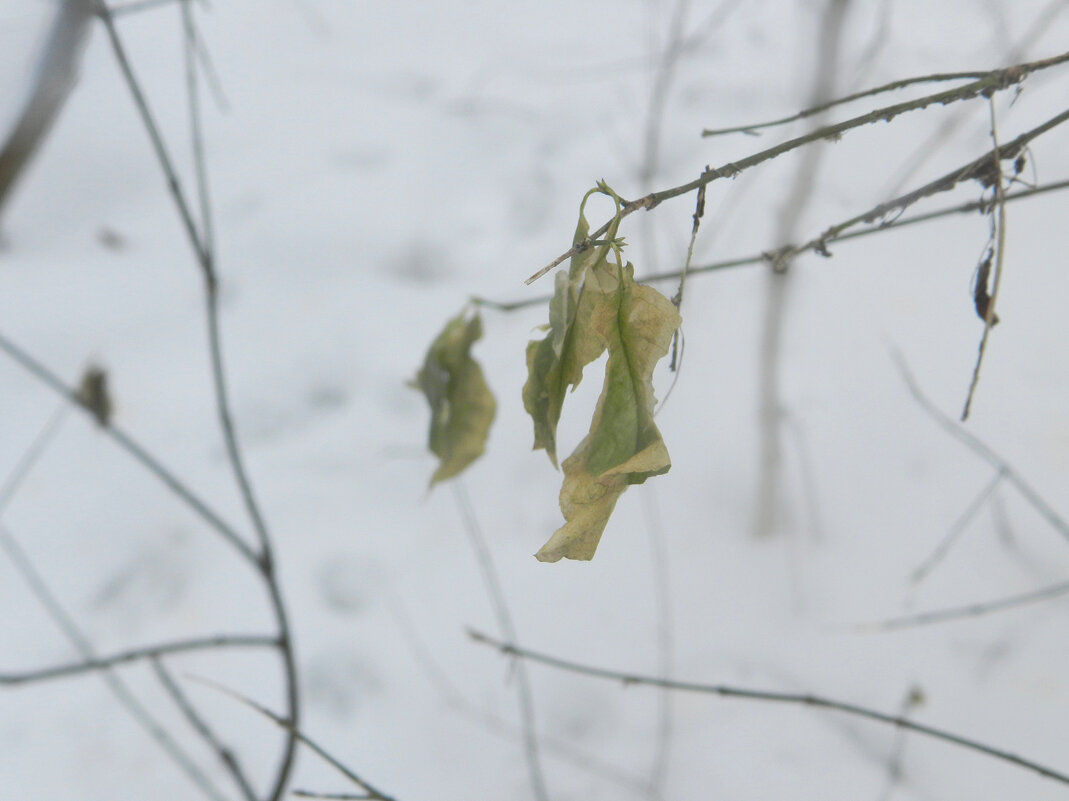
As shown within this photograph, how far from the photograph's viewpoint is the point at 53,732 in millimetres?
953

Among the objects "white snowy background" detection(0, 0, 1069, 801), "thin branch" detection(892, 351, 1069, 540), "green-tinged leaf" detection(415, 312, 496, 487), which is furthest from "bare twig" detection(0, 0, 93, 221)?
"thin branch" detection(892, 351, 1069, 540)

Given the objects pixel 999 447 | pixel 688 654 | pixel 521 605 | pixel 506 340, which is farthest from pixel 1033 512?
pixel 506 340

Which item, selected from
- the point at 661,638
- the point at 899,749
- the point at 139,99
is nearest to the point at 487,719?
the point at 661,638

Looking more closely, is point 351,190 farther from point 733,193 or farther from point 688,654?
point 688,654

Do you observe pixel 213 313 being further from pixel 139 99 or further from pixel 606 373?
pixel 606 373

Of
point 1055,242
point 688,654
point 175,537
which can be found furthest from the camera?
point 1055,242

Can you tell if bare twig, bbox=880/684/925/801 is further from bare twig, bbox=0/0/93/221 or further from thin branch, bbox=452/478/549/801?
bare twig, bbox=0/0/93/221

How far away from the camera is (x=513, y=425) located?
4.58 ft

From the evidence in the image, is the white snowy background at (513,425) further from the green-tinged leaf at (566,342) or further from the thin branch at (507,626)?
the green-tinged leaf at (566,342)

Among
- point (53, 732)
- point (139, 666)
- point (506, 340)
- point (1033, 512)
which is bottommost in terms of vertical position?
point (53, 732)

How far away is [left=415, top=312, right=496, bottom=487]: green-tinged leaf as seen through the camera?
49cm

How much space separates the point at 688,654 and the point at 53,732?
793 millimetres

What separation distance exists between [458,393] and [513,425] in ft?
2.96

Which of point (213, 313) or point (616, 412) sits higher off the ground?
point (213, 313)
